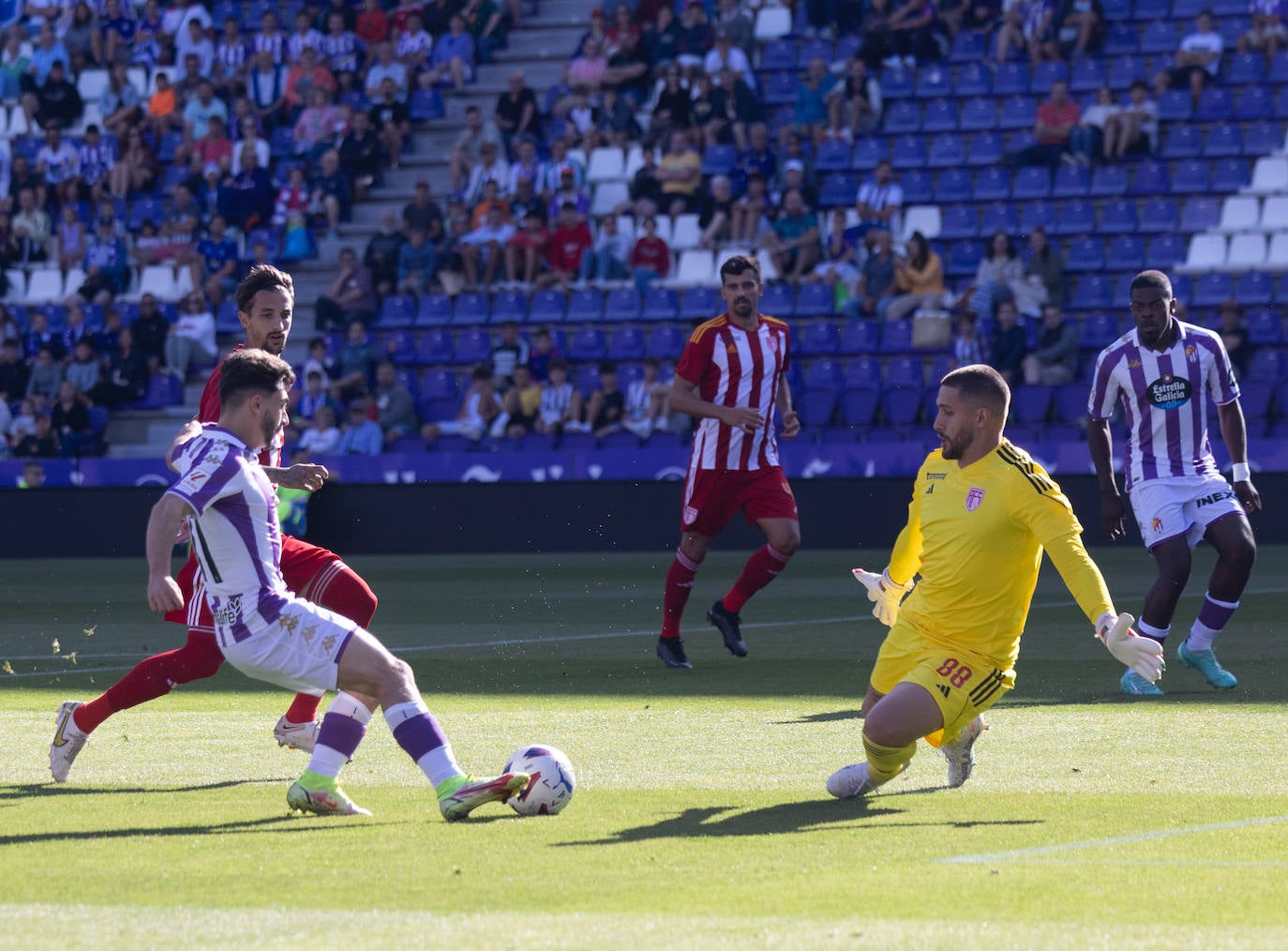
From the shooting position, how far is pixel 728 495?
Result: 11.4 meters

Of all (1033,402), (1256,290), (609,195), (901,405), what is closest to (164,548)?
(1033,402)

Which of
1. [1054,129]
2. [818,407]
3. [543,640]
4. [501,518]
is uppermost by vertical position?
[1054,129]

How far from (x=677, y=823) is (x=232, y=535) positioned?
155cm

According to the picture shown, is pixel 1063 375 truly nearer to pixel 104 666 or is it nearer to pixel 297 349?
pixel 297 349

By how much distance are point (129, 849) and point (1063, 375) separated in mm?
17020

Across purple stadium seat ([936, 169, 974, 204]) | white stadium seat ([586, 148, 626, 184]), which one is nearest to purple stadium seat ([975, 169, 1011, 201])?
purple stadium seat ([936, 169, 974, 204])

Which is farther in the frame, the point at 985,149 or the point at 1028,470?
the point at 985,149

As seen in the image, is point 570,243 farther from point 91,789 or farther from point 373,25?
point 91,789

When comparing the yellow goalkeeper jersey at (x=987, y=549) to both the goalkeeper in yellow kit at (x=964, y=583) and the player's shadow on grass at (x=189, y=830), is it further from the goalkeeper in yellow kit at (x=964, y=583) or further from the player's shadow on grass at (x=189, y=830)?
the player's shadow on grass at (x=189, y=830)

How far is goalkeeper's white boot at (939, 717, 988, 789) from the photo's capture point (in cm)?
660

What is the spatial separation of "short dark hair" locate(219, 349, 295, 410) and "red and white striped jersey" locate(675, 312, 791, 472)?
17.2 ft

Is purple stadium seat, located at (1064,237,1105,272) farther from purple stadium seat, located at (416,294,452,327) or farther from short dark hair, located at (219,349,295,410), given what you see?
short dark hair, located at (219,349,295,410)

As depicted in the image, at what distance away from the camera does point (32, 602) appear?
648 inches

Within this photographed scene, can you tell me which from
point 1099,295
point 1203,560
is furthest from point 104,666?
point 1099,295
